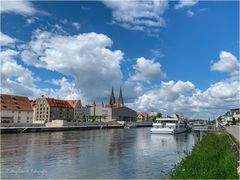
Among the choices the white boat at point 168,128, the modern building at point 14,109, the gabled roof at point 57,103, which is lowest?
the white boat at point 168,128

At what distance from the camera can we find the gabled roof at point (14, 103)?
11194 centimetres

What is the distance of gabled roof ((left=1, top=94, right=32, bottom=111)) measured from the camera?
11194 centimetres

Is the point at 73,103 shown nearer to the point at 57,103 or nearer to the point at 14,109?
the point at 57,103

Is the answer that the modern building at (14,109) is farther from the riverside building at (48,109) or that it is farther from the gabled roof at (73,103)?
the gabled roof at (73,103)

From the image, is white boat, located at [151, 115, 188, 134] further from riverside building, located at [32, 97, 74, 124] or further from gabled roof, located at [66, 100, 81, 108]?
gabled roof, located at [66, 100, 81, 108]

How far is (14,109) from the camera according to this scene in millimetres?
114000

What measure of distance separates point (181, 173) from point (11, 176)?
1068 cm

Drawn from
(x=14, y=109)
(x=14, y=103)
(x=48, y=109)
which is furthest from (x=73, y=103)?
(x=14, y=109)

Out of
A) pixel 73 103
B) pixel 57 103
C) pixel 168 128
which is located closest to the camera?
pixel 168 128

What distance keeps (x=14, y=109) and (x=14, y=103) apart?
3204 millimetres

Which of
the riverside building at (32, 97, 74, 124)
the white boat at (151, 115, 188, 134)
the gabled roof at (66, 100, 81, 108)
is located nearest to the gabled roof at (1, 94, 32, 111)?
the riverside building at (32, 97, 74, 124)

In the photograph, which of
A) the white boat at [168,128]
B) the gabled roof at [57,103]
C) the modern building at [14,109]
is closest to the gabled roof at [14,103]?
the modern building at [14,109]

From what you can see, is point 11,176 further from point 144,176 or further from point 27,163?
point 144,176

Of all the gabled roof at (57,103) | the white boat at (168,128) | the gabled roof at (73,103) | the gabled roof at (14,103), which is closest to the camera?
the white boat at (168,128)
